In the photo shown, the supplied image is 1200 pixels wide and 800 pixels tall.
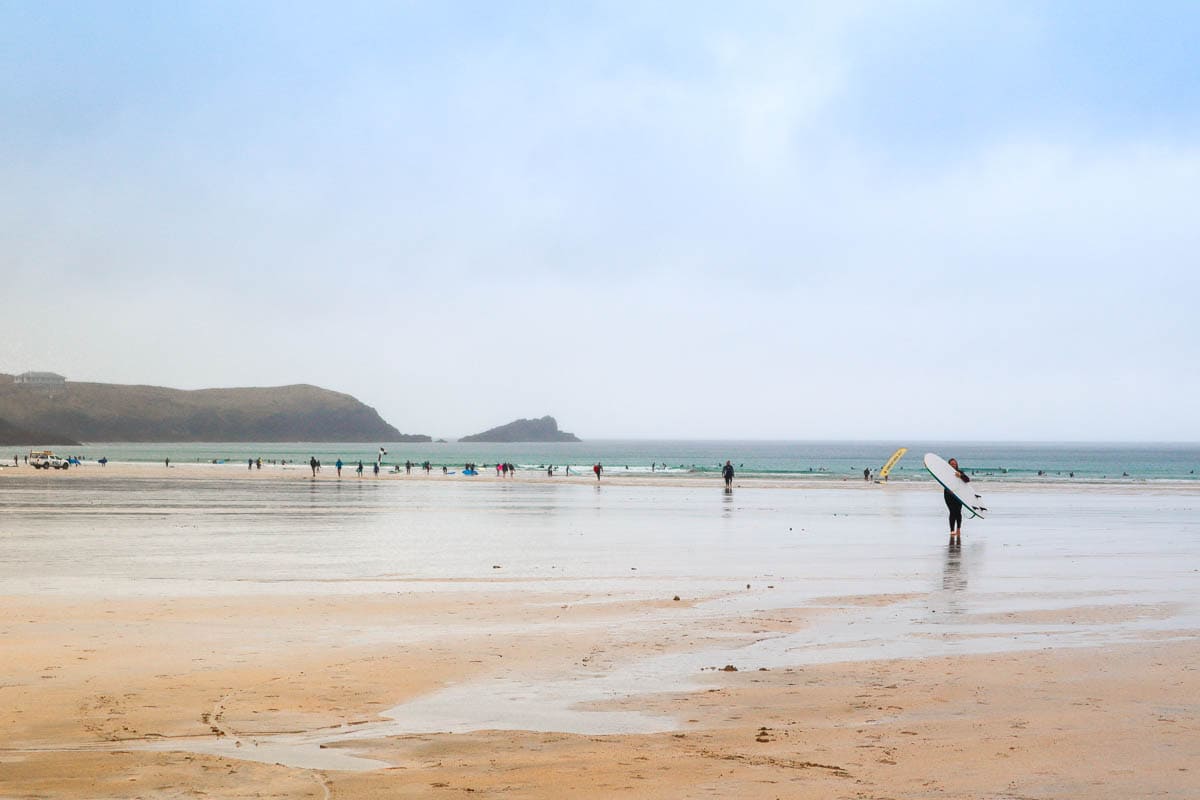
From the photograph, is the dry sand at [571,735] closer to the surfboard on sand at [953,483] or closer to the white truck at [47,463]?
the surfboard on sand at [953,483]

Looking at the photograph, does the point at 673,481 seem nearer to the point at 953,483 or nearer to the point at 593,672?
the point at 953,483

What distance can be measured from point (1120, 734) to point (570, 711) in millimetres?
4100

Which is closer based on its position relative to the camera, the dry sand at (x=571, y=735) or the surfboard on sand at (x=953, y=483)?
the dry sand at (x=571, y=735)

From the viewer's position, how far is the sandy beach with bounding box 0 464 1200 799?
737cm

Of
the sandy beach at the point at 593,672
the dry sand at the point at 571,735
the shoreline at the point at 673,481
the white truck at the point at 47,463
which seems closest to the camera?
the dry sand at the point at 571,735

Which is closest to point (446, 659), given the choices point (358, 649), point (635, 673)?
point (358, 649)

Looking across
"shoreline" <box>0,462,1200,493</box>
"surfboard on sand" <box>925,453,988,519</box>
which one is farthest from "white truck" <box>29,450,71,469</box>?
"surfboard on sand" <box>925,453,988,519</box>

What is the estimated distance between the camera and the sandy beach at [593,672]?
737 cm

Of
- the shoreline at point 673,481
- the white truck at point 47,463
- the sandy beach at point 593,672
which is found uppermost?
the white truck at point 47,463

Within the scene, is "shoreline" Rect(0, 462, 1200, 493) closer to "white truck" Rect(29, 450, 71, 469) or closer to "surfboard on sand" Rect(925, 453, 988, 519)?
"white truck" Rect(29, 450, 71, 469)

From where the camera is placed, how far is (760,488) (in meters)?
71.4

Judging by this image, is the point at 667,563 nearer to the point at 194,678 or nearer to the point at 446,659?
the point at 446,659

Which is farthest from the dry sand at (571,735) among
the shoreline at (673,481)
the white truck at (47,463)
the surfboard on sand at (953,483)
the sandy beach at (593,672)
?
the white truck at (47,463)

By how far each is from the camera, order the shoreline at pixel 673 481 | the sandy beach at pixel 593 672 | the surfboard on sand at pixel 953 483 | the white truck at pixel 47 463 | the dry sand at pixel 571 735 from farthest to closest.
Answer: the white truck at pixel 47 463 < the shoreline at pixel 673 481 < the surfboard on sand at pixel 953 483 < the sandy beach at pixel 593 672 < the dry sand at pixel 571 735
